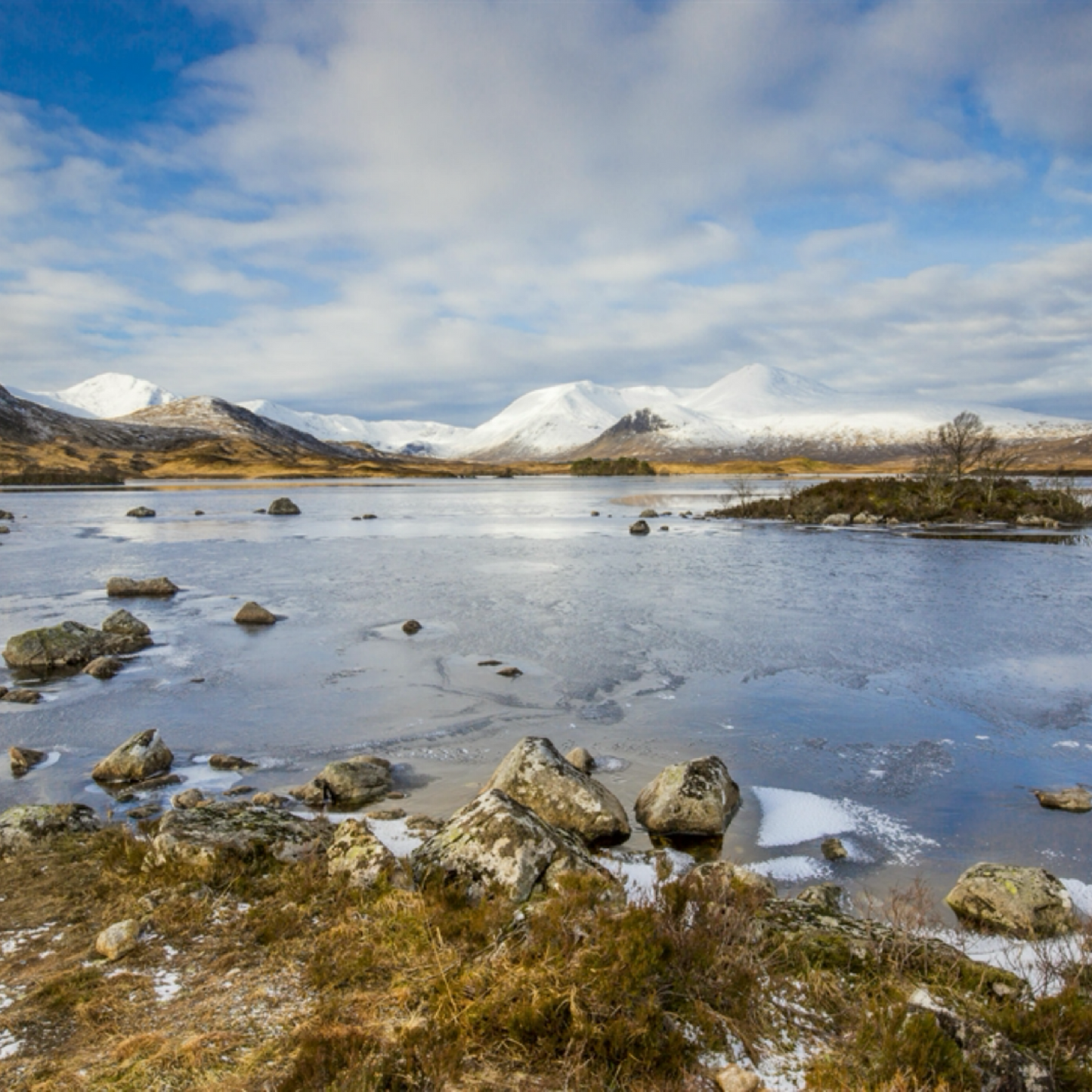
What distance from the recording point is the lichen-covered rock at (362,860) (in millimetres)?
5996

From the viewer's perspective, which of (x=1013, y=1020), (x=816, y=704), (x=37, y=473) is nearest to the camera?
(x=1013, y=1020)

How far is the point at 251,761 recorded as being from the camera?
10.4m

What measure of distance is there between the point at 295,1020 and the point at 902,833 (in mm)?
6833

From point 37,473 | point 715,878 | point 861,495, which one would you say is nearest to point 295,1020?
point 715,878

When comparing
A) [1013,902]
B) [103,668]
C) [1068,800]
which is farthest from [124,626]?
[1068,800]

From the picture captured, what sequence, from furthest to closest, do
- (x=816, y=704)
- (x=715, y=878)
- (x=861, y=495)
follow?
(x=861, y=495)
(x=816, y=704)
(x=715, y=878)

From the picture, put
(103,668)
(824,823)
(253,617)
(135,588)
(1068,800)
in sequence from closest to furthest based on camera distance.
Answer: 1. (824,823)
2. (1068,800)
3. (103,668)
4. (253,617)
5. (135,588)

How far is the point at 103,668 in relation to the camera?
14852 mm

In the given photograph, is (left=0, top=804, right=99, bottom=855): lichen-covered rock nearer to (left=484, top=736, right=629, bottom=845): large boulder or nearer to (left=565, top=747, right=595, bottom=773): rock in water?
(left=484, top=736, right=629, bottom=845): large boulder

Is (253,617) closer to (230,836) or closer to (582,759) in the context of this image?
(582,759)

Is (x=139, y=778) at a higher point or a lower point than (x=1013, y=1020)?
lower

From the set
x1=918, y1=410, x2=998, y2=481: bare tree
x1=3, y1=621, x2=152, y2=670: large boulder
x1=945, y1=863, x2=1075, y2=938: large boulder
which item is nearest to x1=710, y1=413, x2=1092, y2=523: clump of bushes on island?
x1=918, y1=410, x2=998, y2=481: bare tree

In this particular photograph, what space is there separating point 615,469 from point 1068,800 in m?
185

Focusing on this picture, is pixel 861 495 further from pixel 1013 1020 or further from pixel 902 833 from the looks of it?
pixel 1013 1020
